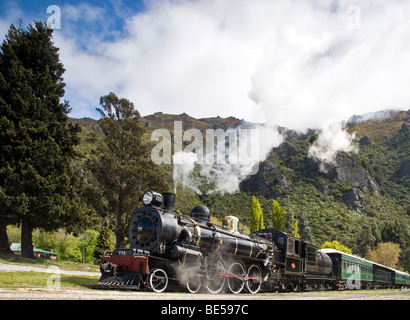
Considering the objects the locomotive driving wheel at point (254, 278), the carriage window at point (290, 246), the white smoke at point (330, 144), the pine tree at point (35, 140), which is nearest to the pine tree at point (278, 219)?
the carriage window at point (290, 246)

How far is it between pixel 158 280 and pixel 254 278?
197 inches

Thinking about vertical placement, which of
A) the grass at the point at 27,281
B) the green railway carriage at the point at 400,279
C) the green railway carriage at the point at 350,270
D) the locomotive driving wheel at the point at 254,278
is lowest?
the green railway carriage at the point at 400,279

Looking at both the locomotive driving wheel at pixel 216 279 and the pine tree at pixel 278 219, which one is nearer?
the locomotive driving wheel at pixel 216 279

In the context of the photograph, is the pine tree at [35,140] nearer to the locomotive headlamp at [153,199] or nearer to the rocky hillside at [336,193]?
the locomotive headlamp at [153,199]

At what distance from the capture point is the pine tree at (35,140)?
18828 mm

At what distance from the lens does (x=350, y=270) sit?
2575 cm

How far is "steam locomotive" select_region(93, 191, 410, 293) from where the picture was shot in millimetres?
10227

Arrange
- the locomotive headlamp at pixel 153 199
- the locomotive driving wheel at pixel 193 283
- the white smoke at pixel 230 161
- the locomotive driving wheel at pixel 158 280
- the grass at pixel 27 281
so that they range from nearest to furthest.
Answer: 1. the grass at pixel 27 281
2. the locomotive driving wheel at pixel 158 280
3. the locomotive driving wheel at pixel 193 283
4. the locomotive headlamp at pixel 153 199
5. the white smoke at pixel 230 161

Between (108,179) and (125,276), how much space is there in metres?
16.8

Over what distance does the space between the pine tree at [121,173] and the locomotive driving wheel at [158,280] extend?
50.1 ft

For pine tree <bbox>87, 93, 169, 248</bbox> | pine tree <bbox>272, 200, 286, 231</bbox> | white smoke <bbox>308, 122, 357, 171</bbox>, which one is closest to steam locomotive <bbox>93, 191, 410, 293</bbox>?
pine tree <bbox>87, 93, 169, 248</bbox>

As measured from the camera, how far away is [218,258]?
1228 cm

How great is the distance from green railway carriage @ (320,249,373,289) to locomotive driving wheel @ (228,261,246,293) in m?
12.9
